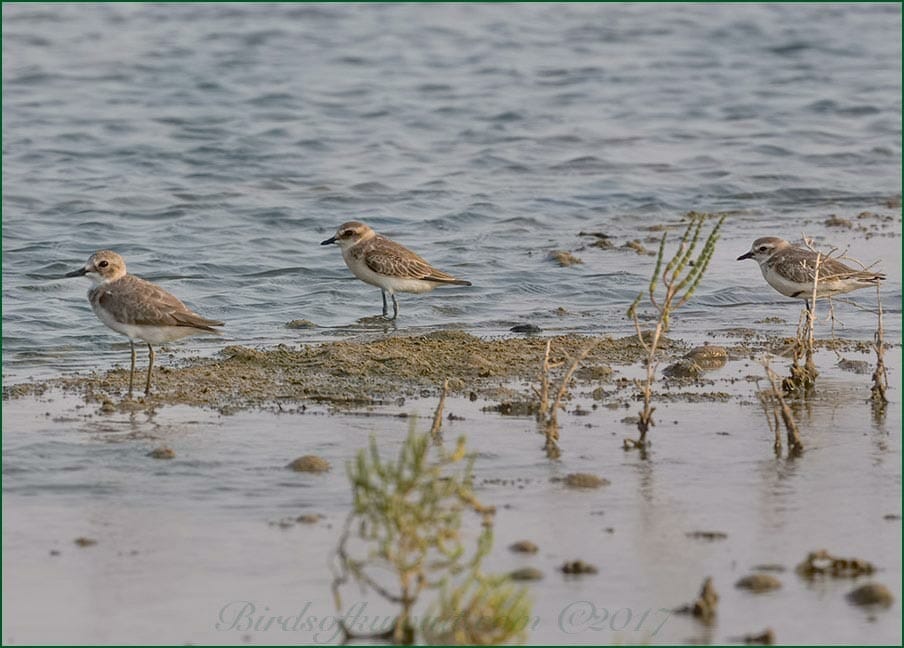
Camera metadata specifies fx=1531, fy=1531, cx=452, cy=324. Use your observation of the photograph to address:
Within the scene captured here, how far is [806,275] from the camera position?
13070mm

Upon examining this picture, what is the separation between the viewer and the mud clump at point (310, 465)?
8820 mm

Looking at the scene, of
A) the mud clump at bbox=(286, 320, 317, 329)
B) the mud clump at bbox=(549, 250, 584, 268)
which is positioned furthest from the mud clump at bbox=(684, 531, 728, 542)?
the mud clump at bbox=(549, 250, 584, 268)

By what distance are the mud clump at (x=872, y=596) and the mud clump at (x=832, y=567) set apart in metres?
0.25

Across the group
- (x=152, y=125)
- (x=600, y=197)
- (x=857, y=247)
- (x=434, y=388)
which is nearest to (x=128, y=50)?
(x=152, y=125)

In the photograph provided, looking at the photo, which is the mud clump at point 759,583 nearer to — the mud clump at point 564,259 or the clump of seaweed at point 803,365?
the clump of seaweed at point 803,365

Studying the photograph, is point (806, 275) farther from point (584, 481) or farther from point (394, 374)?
point (584, 481)

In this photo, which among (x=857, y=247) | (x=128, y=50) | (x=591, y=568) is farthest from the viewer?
(x=128, y=50)

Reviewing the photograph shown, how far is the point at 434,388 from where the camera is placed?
11.0 meters

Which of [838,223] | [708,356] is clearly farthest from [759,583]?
[838,223]

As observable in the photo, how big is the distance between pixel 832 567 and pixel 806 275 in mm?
6184

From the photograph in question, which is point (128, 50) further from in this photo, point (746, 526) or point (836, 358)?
point (746, 526)

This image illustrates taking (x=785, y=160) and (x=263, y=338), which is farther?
(x=785, y=160)

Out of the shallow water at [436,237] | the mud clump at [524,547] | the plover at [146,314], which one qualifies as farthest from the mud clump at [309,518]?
the plover at [146,314]

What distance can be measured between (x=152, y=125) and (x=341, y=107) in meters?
3.27
